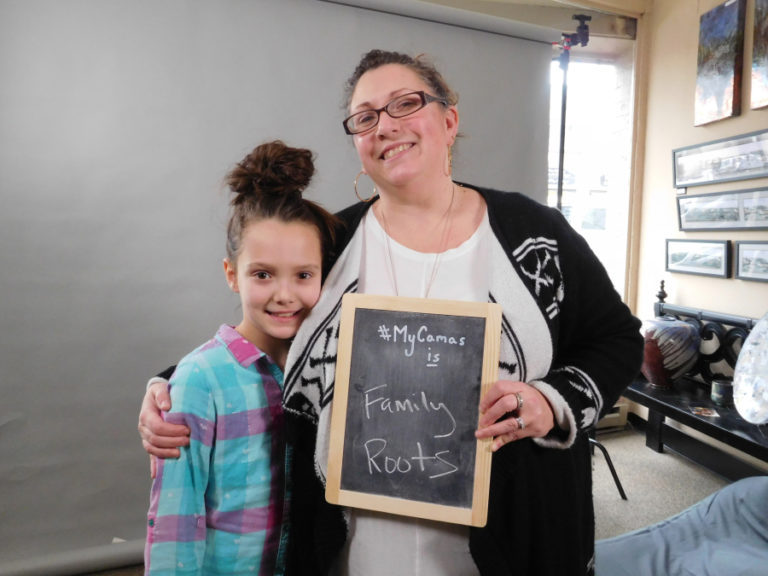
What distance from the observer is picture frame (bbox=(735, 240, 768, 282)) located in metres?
2.58

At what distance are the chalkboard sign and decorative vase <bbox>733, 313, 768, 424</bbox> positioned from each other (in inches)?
77.6

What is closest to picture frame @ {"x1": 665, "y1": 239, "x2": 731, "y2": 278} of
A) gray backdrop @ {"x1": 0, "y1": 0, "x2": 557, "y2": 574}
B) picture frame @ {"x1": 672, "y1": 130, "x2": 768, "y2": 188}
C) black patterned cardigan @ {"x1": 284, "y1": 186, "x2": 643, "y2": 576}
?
picture frame @ {"x1": 672, "y1": 130, "x2": 768, "y2": 188}

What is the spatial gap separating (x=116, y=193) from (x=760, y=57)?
9.77 feet

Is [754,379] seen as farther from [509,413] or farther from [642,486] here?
[509,413]

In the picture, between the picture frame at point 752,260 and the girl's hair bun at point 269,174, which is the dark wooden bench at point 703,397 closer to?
the picture frame at point 752,260

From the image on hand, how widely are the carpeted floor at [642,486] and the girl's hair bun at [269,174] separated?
7.16ft

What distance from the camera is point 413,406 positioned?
2.64 ft

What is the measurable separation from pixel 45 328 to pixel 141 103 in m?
0.85

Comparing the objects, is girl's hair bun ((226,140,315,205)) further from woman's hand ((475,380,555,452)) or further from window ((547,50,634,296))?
window ((547,50,634,296))

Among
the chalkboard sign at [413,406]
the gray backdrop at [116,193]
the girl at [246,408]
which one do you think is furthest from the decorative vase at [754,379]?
the girl at [246,408]

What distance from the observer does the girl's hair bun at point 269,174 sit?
949mm

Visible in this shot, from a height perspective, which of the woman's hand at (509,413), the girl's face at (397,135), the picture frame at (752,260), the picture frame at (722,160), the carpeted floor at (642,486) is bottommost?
the carpeted floor at (642,486)

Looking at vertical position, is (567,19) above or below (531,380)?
above

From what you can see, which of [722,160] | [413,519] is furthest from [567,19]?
[413,519]
